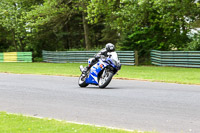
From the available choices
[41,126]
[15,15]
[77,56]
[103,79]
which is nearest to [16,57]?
[15,15]

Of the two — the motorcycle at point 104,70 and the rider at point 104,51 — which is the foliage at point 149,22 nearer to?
the rider at point 104,51

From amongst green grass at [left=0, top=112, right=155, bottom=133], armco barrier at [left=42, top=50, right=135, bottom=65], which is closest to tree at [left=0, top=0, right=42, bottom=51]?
armco barrier at [left=42, top=50, right=135, bottom=65]

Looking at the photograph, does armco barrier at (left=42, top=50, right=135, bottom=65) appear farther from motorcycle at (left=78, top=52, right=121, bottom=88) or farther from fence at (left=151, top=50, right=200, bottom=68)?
motorcycle at (left=78, top=52, right=121, bottom=88)

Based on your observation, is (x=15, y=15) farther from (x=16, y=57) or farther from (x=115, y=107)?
(x=115, y=107)

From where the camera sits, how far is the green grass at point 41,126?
703 cm

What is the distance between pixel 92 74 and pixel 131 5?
57.0 feet

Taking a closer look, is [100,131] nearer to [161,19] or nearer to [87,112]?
[87,112]

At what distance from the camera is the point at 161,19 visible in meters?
31.7

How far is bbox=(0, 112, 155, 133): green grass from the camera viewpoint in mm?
7027

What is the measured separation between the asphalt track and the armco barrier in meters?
19.3

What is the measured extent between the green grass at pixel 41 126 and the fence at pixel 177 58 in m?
21.3

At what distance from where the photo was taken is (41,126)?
24.6ft

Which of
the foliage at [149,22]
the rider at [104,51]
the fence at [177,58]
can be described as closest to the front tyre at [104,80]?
the rider at [104,51]

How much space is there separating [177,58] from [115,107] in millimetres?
20646
